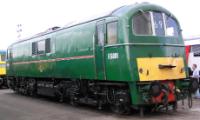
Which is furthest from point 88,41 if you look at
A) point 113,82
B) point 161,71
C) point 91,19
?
point 161,71

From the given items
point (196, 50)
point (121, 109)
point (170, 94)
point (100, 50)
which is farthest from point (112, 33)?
point (196, 50)

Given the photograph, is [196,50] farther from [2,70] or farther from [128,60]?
[2,70]

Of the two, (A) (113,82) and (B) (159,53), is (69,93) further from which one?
(B) (159,53)

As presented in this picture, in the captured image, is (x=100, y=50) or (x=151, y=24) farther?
(x=100, y=50)

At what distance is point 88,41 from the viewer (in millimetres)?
13125

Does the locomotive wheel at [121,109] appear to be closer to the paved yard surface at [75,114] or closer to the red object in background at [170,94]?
the paved yard surface at [75,114]

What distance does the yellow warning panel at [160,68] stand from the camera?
11.1 m

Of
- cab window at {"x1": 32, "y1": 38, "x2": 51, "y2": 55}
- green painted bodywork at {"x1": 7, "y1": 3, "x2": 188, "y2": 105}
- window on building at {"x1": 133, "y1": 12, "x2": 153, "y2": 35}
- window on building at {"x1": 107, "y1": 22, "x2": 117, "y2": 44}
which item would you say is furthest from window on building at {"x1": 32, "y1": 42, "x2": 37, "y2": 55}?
window on building at {"x1": 133, "y1": 12, "x2": 153, "y2": 35}

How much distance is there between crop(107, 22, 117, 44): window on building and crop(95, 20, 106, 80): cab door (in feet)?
0.91

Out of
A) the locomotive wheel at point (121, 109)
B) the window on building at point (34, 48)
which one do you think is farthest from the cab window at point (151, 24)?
the window on building at point (34, 48)

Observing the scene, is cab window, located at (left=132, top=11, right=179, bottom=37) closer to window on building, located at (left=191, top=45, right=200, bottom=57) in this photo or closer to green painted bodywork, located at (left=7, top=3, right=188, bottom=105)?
green painted bodywork, located at (left=7, top=3, right=188, bottom=105)

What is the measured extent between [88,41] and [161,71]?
3019mm

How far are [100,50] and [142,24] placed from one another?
167 centimetres

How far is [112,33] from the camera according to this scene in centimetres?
1179
